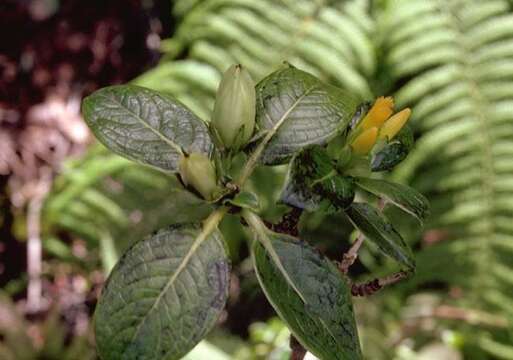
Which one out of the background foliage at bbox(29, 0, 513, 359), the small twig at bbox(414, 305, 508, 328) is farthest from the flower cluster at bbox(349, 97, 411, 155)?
the small twig at bbox(414, 305, 508, 328)

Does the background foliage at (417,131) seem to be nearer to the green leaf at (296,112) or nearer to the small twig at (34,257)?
the small twig at (34,257)

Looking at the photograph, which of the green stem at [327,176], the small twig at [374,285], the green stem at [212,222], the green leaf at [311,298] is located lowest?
the small twig at [374,285]

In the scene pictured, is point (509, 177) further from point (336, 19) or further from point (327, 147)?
point (327, 147)

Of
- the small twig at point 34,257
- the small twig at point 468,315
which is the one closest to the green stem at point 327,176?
the small twig at point 468,315

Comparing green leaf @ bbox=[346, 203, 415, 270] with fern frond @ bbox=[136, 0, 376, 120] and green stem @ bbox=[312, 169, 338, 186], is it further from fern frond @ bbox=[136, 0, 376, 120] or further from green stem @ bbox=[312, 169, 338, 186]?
fern frond @ bbox=[136, 0, 376, 120]

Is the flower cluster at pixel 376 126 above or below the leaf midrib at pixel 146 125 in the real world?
above

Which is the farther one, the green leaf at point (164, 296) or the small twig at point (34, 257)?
the small twig at point (34, 257)

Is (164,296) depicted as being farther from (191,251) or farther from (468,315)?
(468,315)
